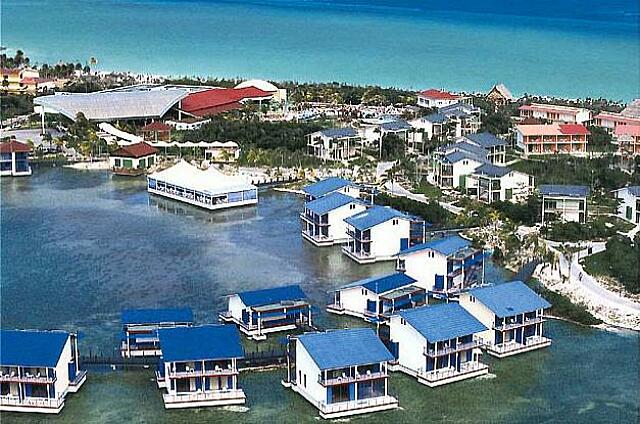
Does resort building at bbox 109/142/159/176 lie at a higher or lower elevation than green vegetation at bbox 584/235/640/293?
higher

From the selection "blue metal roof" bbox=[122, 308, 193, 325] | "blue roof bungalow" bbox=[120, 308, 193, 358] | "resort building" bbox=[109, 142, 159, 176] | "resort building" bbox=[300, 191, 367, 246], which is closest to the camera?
"blue roof bungalow" bbox=[120, 308, 193, 358]

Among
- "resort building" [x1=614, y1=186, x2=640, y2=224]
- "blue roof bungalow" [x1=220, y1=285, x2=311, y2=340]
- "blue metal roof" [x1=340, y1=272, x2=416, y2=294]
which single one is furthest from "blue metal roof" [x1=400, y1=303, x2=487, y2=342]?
"resort building" [x1=614, y1=186, x2=640, y2=224]

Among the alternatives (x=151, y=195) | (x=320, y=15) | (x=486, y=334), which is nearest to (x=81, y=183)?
(x=151, y=195)

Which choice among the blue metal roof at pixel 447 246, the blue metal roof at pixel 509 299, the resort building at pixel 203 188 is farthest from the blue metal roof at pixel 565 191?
the resort building at pixel 203 188

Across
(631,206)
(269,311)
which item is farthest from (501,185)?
(269,311)

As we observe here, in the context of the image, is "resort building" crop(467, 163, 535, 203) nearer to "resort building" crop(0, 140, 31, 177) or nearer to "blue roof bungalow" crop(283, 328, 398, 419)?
"blue roof bungalow" crop(283, 328, 398, 419)

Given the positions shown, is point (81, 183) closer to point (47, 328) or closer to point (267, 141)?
point (267, 141)

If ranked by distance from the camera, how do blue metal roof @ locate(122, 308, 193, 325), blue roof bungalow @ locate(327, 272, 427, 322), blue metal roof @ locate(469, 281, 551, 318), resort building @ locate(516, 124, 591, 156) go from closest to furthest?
blue metal roof @ locate(122, 308, 193, 325) < blue metal roof @ locate(469, 281, 551, 318) < blue roof bungalow @ locate(327, 272, 427, 322) < resort building @ locate(516, 124, 591, 156)

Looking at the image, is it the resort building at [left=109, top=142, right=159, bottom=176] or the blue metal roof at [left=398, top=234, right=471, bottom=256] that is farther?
the resort building at [left=109, top=142, right=159, bottom=176]
